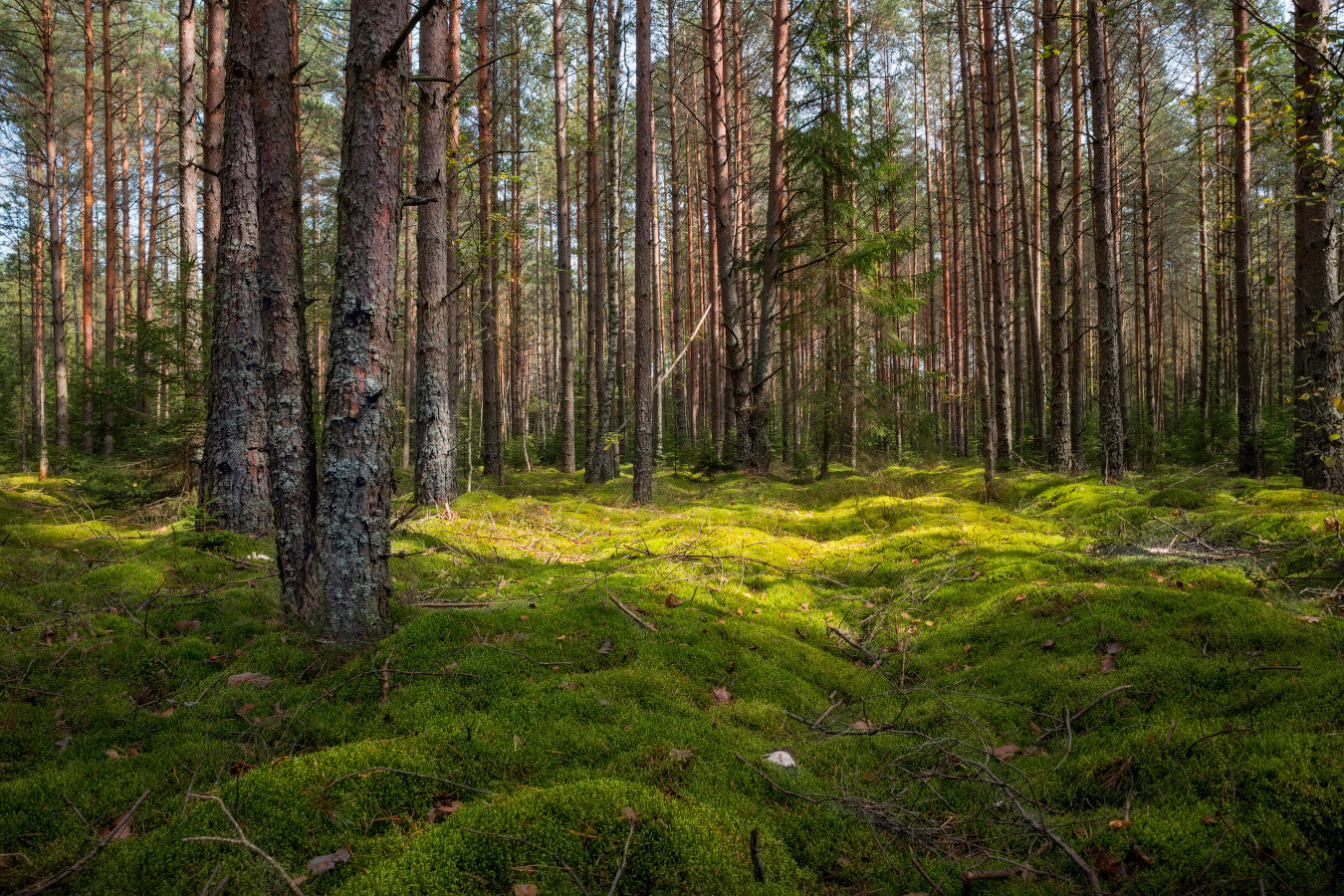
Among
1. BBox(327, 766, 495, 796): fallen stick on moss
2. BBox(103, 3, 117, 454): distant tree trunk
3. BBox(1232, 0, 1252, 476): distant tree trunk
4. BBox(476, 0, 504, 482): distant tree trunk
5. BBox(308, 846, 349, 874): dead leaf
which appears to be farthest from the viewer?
BBox(103, 3, 117, 454): distant tree trunk

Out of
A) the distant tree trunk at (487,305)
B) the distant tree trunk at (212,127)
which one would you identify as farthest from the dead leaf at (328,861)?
the distant tree trunk at (487,305)

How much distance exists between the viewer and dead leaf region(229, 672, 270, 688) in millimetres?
3158

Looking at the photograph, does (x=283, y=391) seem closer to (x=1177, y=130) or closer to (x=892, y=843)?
(x=892, y=843)

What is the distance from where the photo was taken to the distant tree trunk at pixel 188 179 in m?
8.38

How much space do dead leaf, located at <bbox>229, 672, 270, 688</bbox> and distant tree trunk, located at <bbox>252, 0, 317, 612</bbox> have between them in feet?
1.20

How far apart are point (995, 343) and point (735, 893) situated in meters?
11.3

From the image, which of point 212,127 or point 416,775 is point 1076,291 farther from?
point 416,775

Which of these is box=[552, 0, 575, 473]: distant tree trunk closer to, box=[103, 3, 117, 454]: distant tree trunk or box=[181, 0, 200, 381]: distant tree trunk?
box=[181, 0, 200, 381]: distant tree trunk

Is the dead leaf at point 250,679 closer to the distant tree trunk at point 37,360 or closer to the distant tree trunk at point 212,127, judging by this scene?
the distant tree trunk at point 212,127

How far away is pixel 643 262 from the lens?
9.76m

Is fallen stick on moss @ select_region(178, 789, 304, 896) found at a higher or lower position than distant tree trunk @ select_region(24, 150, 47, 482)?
lower

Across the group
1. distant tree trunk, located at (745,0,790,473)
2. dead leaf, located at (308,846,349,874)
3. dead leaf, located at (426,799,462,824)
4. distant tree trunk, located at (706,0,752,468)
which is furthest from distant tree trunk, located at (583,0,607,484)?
dead leaf, located at (308,846,349,874)

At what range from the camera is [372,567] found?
→ 349 cm

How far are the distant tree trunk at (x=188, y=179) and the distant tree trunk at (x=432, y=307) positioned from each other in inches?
108
